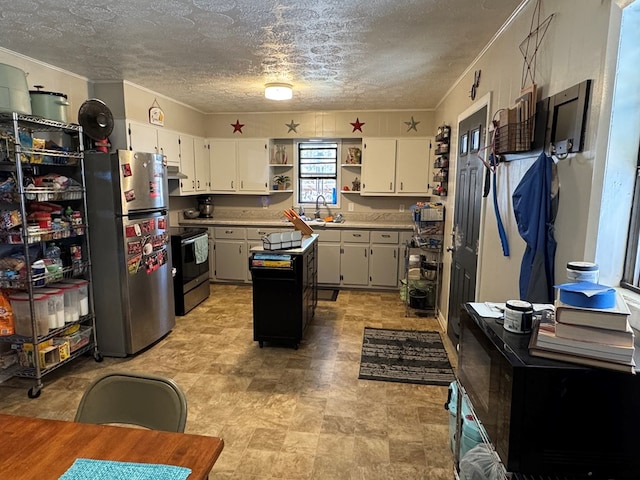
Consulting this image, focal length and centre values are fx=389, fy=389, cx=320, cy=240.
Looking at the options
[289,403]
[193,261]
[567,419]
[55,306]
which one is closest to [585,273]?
[567,419]

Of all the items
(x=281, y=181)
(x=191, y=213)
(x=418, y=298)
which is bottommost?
(x=418, y=298)

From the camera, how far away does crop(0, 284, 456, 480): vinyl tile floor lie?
215cm

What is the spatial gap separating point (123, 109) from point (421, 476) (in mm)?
4041

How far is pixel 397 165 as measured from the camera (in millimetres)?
5418

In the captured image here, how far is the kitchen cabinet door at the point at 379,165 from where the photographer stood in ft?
17.7

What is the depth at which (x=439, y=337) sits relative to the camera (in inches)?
153

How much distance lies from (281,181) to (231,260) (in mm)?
1412

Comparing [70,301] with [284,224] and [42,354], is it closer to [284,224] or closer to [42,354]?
[42,354]

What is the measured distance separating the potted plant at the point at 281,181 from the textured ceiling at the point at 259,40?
1.89 m

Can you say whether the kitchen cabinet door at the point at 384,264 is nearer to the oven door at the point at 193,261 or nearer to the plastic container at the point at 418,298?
the plastic container at the point at 418,298

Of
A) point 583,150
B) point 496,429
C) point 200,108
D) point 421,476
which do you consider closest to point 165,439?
point 496,429

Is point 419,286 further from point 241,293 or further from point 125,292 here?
point 125,292

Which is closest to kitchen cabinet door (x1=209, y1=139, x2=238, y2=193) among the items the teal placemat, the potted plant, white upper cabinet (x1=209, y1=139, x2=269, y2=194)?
white upper cabinet (x1=209, y1=139, x2=269, y2=194)

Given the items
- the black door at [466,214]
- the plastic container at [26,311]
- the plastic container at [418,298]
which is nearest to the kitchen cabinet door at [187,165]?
the plastic container at [26,311]
